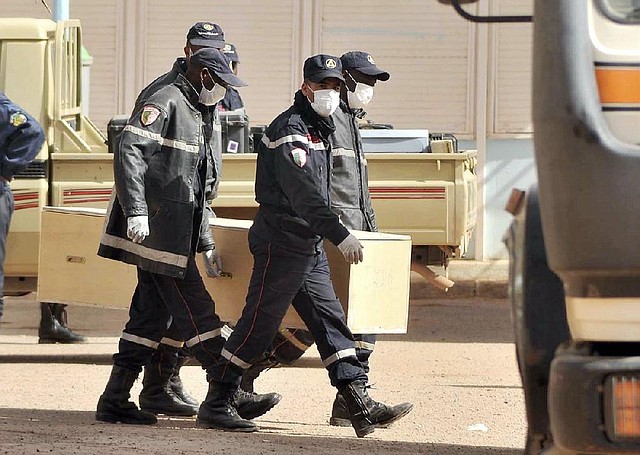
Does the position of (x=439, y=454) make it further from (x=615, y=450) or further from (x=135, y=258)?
(x=615, y=450)

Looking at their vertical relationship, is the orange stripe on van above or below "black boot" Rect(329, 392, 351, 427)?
above

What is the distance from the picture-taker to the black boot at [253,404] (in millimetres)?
7879

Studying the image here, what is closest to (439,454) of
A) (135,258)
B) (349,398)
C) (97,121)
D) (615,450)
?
(349,398)

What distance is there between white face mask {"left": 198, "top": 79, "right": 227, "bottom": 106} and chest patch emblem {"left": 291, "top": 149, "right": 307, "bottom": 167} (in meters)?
0.61

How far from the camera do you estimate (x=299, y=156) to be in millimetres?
7234

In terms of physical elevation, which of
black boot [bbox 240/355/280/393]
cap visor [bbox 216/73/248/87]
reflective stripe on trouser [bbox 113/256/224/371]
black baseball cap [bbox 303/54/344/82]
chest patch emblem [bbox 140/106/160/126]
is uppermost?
black baseball cap [bbox 303/54/344/82]

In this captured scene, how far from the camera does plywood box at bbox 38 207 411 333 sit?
7.97 metres

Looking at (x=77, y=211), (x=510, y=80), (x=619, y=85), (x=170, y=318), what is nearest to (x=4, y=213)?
(x=77, y=211)

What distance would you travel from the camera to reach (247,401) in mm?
7898

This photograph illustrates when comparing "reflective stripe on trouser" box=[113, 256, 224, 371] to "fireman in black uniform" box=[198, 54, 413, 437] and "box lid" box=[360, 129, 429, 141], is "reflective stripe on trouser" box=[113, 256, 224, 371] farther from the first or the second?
"box lid" box=[360, 129, 429, 141]

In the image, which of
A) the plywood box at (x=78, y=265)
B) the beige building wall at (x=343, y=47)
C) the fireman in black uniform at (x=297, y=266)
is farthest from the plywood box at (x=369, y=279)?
the beige building wall at (x=343, y=47)

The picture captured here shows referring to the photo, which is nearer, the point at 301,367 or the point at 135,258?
the point at 135,258

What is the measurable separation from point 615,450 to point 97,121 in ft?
42.9

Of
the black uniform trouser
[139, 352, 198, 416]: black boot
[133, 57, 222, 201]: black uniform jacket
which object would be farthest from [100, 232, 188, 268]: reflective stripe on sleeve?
[139, 352, 198, 416]: black boot
